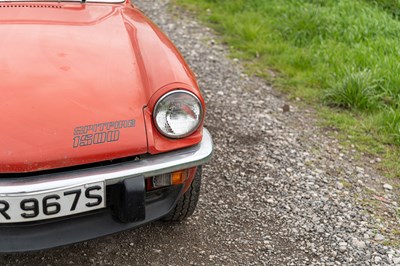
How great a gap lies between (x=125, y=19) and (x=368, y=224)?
180 cm

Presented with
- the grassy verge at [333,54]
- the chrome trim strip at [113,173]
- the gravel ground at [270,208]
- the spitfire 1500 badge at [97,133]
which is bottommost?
the gravel ground at [270,208]

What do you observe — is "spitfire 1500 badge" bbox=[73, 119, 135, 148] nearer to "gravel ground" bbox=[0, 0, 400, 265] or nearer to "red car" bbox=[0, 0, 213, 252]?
"red car" bbox=[0, 0, 213, 252]

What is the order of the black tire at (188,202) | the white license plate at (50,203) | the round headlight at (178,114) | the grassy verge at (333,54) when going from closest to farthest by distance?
the white license plate at (50,203) → the round headlight at (178,114) → the black tire at (188,202) → the grassy verge at (333,54)

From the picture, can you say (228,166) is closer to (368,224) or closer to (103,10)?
(368,224)

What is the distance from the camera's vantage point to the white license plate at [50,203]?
2240 mm

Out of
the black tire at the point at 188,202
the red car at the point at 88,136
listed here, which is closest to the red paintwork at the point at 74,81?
the red car at the point at 88,136

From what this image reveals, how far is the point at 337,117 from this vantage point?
4.31 metres

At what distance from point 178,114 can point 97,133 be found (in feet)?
1.32

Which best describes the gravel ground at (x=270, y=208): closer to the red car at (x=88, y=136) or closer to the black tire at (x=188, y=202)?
the black tire at (x=188, y=202)

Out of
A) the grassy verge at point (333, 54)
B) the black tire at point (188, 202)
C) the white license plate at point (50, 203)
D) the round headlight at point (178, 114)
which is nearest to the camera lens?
the white license plate at point (50, 203)

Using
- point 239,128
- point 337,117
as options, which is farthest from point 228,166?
point 337,117

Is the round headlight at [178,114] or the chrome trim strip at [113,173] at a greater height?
the round headlight at [178,114]

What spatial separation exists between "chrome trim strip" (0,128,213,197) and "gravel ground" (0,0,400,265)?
624mm

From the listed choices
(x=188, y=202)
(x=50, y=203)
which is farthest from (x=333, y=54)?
(x=50, y=203)
